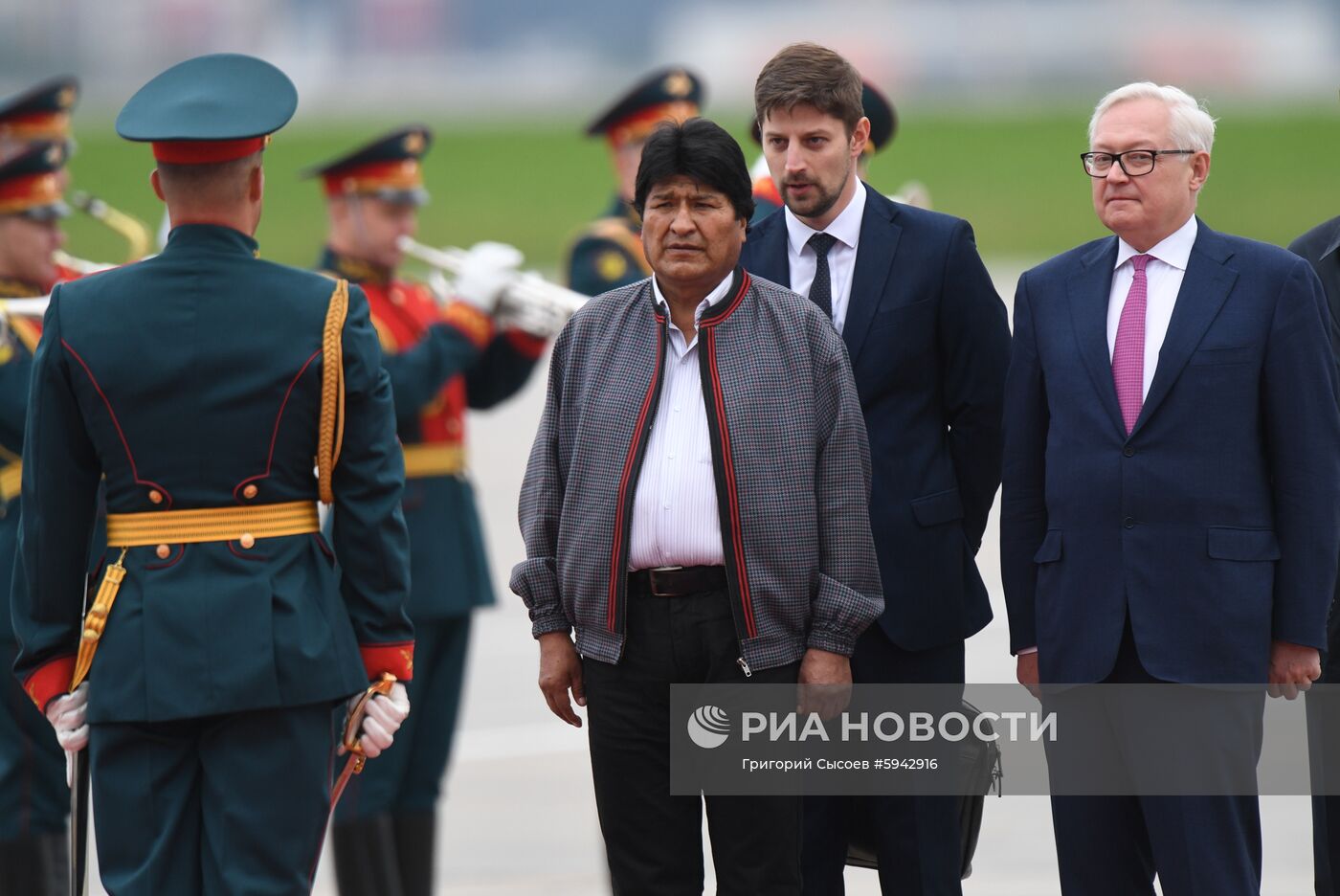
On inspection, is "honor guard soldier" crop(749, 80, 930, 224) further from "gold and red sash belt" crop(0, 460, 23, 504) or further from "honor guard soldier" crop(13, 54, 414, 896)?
"gold and red sash belt" crop(0, 460, 23, 504)

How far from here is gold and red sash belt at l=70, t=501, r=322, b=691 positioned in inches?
145

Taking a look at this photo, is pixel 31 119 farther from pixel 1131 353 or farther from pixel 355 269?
pixel 1131 353

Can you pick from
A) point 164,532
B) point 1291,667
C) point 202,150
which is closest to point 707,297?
point 202,150

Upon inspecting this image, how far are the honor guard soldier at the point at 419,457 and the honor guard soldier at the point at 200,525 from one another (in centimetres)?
152

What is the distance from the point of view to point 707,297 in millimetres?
3943

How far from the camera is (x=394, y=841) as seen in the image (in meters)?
5.41

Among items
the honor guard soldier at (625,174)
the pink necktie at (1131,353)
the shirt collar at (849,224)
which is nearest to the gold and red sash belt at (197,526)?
the shirt collar at (849,224)

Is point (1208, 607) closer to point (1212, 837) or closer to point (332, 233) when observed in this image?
point (1212, 837)

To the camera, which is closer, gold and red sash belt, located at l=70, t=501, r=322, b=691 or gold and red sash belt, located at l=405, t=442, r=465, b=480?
gold and red sash belt, located at l=70, t=501, r=322, b=691

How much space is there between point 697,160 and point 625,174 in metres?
2.44

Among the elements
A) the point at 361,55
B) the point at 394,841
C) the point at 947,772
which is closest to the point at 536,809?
the point at 394,841

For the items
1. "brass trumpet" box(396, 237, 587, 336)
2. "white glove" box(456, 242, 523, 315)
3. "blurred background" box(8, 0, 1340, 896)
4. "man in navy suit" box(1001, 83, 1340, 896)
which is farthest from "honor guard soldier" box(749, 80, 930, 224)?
"blurred background" box(8, 0, 1340, 896)

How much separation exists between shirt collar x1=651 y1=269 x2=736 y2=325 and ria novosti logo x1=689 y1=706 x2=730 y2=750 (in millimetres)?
709

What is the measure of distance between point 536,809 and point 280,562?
9.84 feet
